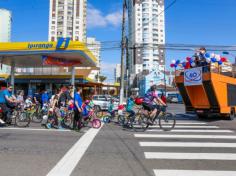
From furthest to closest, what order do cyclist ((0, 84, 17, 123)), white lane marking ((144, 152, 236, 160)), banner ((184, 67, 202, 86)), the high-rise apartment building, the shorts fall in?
the high-rise apartment building < banner ((184, 67, 202, 86)) < cyclist ((0, 84, 17, 123)) < the shorts < white lane marking ((144, 152, 236, 160))

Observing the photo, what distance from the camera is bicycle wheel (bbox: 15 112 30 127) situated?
12962mm

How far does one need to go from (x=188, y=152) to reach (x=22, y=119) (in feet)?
26.5

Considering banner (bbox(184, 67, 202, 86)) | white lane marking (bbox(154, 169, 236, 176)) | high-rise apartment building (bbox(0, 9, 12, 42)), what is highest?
high-rise apartment building (bbox(0, 9, 12, 42))

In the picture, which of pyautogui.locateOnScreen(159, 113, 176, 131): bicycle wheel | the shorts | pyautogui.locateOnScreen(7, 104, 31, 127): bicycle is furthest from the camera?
pyautogui.locateOnScreen(7, 104, 31, 127): bicycle

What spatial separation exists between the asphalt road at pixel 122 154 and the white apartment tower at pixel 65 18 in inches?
4122

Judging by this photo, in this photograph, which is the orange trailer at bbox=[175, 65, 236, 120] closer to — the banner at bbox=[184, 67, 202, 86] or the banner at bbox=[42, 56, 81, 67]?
the banner at bbox=[184, 67, 202, 86]

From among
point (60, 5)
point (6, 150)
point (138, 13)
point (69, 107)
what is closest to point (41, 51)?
point (69, 107)

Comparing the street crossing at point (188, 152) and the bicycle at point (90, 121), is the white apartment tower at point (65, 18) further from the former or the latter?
the street crossing at point (188, 152)

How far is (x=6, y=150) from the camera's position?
25.2ft

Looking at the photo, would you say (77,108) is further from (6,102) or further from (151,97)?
(6,102)

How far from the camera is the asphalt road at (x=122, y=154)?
5.96 m

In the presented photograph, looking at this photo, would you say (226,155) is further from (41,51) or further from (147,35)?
(147,35)

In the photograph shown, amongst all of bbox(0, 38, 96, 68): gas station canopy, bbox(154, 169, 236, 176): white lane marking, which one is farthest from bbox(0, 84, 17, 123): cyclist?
bbox(0, 38, 96, 68): gas station canopy

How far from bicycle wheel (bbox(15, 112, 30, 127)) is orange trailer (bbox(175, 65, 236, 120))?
28.8 ft
